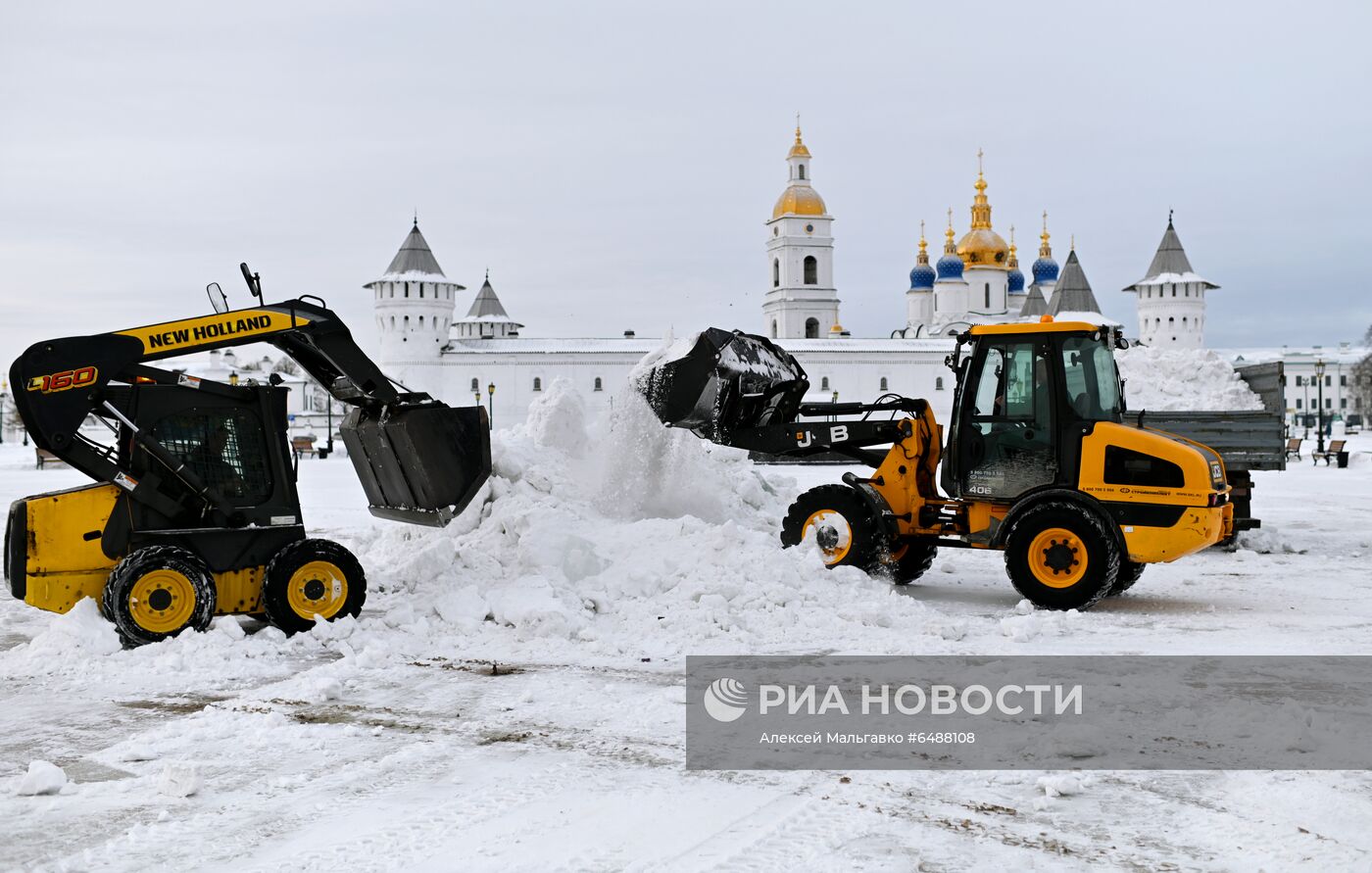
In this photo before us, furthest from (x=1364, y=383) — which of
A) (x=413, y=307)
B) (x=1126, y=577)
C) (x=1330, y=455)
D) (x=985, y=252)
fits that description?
(x=1126, y=577)

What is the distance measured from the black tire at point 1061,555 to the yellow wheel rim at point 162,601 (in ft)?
17.9

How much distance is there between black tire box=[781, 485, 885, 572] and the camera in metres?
9.41

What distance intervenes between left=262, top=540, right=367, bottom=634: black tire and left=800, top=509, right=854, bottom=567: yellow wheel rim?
3.65 metres

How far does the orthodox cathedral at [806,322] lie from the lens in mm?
73000

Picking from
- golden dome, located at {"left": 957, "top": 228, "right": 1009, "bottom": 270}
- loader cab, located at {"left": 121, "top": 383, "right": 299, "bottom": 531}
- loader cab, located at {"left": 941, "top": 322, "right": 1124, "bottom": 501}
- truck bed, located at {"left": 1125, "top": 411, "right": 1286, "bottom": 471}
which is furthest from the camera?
golden dome, located at {"left": 957, "top": 228, "right": 1009, "bottom": 270}

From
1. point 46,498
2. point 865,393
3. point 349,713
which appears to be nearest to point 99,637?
point 46,498

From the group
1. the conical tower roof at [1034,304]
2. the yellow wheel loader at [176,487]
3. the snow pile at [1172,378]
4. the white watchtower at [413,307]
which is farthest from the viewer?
the conical tower roof at [1034,304]

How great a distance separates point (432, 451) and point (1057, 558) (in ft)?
14.7

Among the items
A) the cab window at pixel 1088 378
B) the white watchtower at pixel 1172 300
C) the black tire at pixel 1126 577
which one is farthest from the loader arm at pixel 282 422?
the white watchtower at pixel 1172 300

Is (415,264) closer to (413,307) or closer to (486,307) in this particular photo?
(413,307)

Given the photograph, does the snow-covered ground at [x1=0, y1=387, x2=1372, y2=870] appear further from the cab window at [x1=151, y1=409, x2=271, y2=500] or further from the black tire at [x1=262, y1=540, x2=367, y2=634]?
the cab window at [x1=151, y1=409, x2=271, y2=500]

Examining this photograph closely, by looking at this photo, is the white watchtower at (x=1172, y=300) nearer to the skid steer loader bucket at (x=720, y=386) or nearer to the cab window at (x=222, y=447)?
the skid steer loader bucket at (x=720, y=386)

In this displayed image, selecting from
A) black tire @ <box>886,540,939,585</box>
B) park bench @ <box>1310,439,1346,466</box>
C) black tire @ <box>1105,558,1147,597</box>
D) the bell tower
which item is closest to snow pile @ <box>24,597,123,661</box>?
black tire @ <box>886,540,939,585</box>

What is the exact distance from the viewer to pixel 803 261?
8375cm
